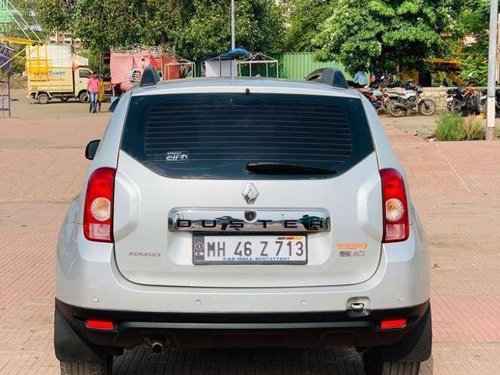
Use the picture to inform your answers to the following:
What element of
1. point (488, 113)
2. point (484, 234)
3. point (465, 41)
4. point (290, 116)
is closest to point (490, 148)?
point (488, 113)

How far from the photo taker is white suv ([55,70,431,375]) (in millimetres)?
3557

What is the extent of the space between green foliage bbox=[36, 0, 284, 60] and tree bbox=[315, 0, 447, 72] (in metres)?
10.4

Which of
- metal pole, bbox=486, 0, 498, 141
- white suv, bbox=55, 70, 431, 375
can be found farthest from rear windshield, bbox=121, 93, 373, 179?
metal pole, bbox=486, 0, 498, 141

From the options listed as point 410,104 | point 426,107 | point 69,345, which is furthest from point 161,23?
point 69,345

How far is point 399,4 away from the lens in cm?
2761

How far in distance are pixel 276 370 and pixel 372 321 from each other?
4.41ft

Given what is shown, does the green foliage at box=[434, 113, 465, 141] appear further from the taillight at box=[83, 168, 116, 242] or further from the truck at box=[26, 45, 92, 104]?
the truck at box=[26, 45, 92, 104]

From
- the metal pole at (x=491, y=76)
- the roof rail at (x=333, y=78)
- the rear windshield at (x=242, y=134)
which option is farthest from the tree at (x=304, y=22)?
the rear windshield at (x=242, y=134)

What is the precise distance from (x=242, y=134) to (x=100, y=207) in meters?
0.76

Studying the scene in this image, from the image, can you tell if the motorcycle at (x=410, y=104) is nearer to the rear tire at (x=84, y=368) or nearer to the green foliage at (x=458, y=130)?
the green foliage at (x=458, y=130)

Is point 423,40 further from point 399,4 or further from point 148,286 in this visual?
point 148,286

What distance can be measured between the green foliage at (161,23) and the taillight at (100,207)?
33811mm

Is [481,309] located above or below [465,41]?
below

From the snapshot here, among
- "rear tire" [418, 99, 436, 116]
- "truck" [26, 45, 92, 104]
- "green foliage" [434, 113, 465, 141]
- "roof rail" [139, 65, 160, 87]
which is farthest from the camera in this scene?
"truck" [26, 45, 92, 104]
